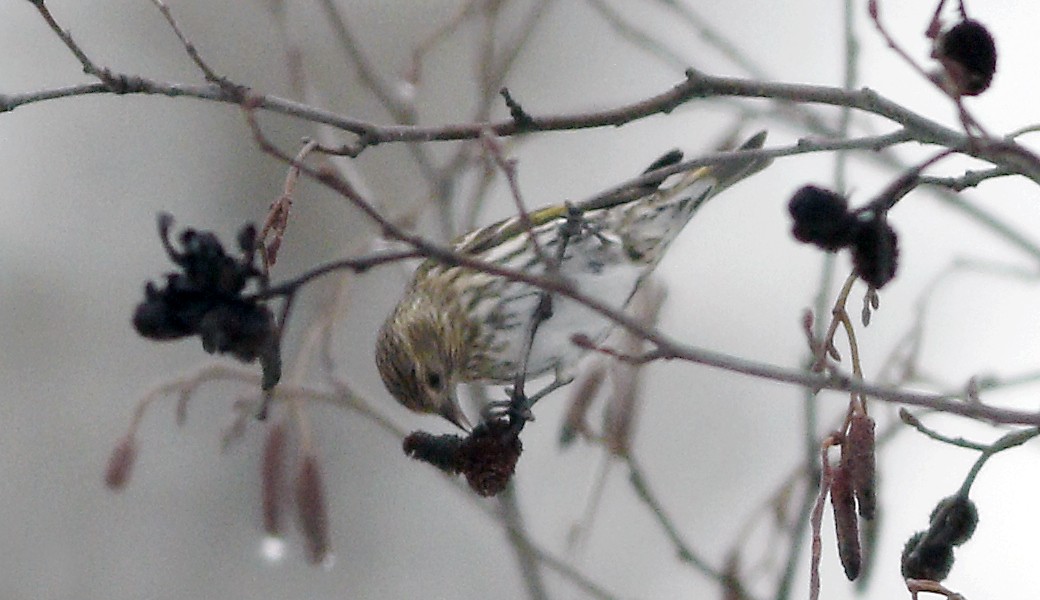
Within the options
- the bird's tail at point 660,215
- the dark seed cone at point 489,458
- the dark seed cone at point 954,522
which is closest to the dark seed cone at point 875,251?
the dark seed cone at point 954,522

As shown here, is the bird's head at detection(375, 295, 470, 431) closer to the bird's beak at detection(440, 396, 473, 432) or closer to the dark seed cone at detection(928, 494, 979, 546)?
the bird's beak at detection(440, 396, 473, 432)

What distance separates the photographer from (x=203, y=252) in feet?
3.85

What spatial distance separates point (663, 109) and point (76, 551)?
6.36 meters

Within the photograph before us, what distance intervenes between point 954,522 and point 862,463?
0.15 metres

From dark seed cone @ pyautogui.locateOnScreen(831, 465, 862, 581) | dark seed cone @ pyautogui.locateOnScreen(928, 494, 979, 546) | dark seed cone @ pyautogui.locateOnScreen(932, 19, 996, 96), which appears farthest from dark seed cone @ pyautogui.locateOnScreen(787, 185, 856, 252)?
dark seed cone @ pyautogui.locateOnScreen(928, 494, 979, 546)

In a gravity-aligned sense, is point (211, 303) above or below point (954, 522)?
below

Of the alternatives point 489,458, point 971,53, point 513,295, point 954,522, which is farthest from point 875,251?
point 513,295

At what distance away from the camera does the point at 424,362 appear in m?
2.72

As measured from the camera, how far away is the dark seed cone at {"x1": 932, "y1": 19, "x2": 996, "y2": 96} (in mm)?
1244

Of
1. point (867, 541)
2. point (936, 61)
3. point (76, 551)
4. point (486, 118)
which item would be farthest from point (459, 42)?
point (936, 61)

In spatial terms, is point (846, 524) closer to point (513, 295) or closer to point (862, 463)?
point (862, 463)

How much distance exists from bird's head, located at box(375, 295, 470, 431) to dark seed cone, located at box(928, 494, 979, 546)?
4.19 feet

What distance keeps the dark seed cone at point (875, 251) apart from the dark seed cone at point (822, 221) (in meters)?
0.01

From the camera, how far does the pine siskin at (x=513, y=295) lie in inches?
102
